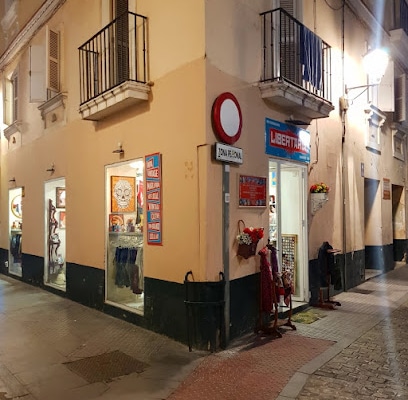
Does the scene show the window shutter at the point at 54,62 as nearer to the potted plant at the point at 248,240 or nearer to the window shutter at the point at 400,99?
the potted plant at the point at 248,240

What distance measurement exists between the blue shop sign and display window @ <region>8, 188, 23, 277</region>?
26.7ft

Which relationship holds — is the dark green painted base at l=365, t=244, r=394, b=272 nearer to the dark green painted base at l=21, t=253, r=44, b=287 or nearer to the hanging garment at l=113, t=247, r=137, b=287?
the hanging garment at l=113, t=247, r=137, b=287

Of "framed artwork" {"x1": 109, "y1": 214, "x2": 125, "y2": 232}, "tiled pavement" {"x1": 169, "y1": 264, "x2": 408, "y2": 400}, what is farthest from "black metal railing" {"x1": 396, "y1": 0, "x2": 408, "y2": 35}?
"framed artwork" {"x1": 109, "y1": 214, "x2": 125, "y2": 232}

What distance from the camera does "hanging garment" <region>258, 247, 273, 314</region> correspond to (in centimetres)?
608

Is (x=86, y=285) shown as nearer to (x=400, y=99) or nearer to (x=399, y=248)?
(x=399, y=248)

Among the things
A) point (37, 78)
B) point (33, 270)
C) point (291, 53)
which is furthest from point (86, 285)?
point (291, 53)

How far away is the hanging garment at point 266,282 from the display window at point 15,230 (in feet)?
27.3

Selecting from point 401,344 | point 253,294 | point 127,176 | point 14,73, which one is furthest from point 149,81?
point 14,73

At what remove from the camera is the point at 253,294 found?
6.23 metres

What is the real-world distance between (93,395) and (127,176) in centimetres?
410

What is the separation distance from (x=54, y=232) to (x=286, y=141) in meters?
6.25

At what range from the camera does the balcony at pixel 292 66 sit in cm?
651

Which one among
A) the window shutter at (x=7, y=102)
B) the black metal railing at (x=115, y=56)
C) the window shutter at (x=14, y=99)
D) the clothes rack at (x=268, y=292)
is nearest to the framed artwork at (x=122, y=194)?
the black metal railing at (x=115, y=56)

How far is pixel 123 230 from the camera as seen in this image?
24.9ft
